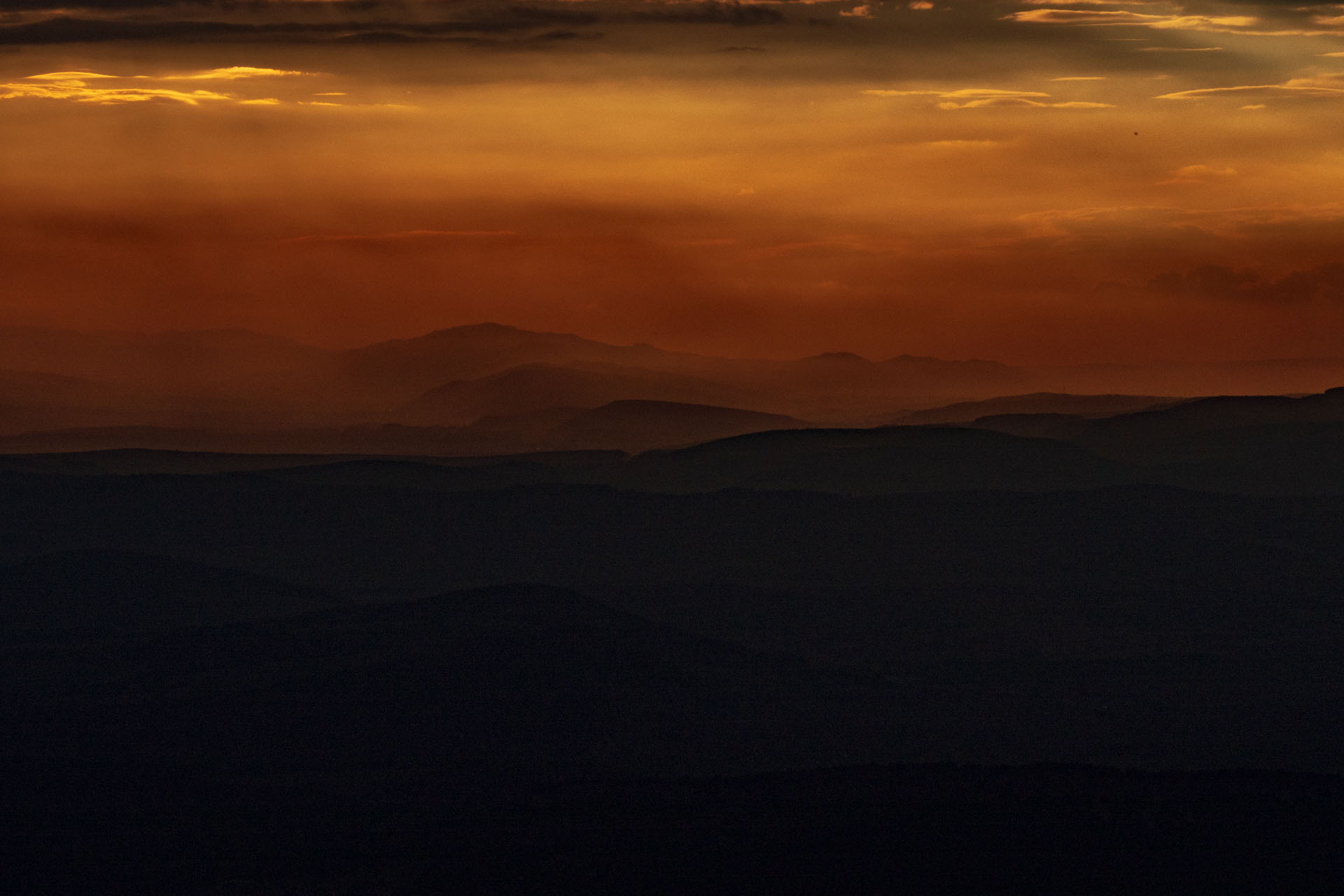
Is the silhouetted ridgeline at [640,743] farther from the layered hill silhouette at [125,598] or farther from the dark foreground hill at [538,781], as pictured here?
the layered hill silhouette at [125,598]

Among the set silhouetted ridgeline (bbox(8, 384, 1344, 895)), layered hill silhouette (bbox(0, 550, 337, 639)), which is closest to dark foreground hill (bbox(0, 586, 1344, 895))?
silhouetted ridgeline (bbox(8, 384, 1344, 895))

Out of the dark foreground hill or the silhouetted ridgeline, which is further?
A: the silhouetted ridgeline

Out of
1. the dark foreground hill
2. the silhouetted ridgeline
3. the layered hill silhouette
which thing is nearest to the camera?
the dark foreground hill

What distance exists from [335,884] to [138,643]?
77.0 metres

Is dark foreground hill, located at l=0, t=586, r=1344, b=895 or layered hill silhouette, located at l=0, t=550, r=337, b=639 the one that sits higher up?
dark foreground hill, located at l=0, t=586, r=1344, b=895

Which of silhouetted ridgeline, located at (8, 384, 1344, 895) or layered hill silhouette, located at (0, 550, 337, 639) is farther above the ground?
silhouetted ridgeline, located at (8, 384, 1344, 895)

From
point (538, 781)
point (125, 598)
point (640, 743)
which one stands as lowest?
point (125, 598)

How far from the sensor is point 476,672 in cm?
14150

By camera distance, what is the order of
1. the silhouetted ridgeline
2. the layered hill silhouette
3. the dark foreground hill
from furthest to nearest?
the layered hill silhouette, the silhouetted ridgeline, the dark foreground hill

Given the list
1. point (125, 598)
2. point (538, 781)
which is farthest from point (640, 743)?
point (125, 598)

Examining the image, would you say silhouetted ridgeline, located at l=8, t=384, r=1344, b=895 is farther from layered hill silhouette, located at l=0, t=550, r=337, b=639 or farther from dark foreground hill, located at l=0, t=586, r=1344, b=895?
layered hill silhouette, located at l=0, t=550, r=337, b=639

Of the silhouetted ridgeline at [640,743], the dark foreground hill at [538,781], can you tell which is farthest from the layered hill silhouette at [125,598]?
the dark foreground hill at [538,781]

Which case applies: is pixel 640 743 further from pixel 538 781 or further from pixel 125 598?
pixel 125 598

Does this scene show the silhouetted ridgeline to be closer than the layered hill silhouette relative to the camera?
Yes
